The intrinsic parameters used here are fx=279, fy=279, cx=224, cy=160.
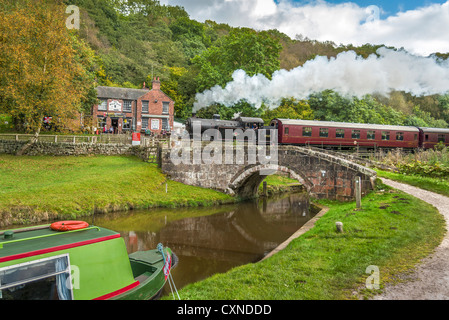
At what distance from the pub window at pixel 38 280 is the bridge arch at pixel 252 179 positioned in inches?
621

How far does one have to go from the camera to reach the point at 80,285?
214 inches

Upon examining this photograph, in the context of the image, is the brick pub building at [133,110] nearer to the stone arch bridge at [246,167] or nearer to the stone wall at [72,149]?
the stone wall at [72,149]

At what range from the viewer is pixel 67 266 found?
5.34 meters

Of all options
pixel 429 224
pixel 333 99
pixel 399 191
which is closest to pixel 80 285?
pixel 429 224

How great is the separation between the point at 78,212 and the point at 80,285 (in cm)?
1099

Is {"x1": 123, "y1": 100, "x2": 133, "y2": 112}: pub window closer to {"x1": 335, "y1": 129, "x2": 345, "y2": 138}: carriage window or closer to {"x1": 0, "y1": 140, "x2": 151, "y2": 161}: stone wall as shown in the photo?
{"x1": 0, "y1": 140, "x2": 151, "y2": 161}: stone wall

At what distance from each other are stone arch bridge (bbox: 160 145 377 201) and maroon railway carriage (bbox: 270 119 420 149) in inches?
139

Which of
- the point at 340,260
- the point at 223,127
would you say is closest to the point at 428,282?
the point at 340,260

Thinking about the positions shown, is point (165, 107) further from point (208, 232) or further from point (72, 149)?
point (208, 232)

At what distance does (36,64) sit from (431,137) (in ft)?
120

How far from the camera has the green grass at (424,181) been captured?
14164mm

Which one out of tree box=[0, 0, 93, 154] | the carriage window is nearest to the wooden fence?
tree box=[0, 0, 93, 154]

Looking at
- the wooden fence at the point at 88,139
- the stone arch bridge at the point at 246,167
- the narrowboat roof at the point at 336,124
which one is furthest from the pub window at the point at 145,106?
the narrowboat roof at the point at 336,124
